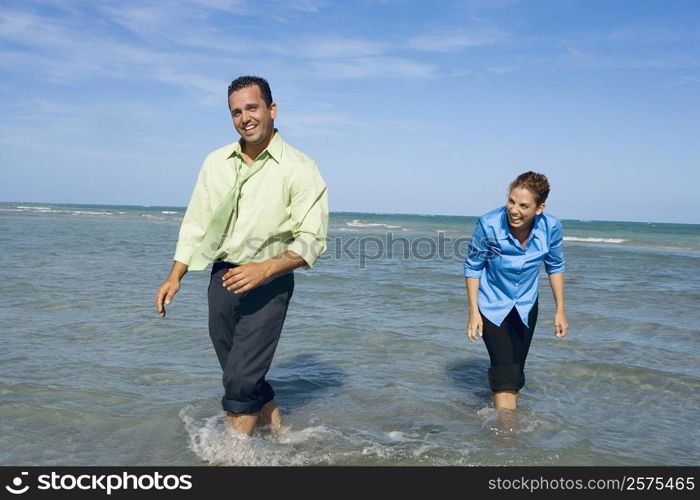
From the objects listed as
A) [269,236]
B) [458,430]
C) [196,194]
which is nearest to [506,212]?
[458,430]

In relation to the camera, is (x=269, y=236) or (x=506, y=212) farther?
(x=506, y=212)

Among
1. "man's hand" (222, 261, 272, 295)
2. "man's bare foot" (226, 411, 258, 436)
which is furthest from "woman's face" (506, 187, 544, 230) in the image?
"man's bare foot" (226, 411, 258, 436)

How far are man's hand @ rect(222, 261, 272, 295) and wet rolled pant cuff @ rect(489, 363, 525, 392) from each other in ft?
7.20

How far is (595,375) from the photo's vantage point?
575 cm

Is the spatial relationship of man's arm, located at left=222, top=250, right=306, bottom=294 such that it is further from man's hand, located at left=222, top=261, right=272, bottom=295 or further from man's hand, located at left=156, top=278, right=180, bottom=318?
man's hand, located at left=156, top=278, right=180, bottom=318

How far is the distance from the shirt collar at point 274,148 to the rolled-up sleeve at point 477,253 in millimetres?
1662

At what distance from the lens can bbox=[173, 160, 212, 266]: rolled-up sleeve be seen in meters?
3.45

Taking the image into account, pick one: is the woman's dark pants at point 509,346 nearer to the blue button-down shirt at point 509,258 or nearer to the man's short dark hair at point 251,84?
the blue button-down shirt at point 509,258

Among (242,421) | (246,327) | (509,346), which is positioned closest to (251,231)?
(246,327)

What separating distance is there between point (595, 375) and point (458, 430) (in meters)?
2.14

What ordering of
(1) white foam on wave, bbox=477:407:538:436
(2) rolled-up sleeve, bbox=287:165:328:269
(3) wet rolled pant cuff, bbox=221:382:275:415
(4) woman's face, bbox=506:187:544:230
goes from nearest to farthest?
(2) rolled-up sleeve, bbox=287:165:328:269 → (3) wet rolled pant cuff, bbox=221:382:275:415 → (4) woman's face, bbox=506:187:544:230 → (1) white foam on wave, bbox=477:407:538:436

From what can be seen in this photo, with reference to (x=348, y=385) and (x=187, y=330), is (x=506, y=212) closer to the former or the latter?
(x=348, y=385)

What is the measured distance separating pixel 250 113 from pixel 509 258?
213 cm

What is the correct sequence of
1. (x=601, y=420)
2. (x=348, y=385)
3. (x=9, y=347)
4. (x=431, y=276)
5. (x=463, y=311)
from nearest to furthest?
(x=601, y=420), (x=348, y=385), (x=9, y=347), (x=463, y=311), (x=431, y=276)
